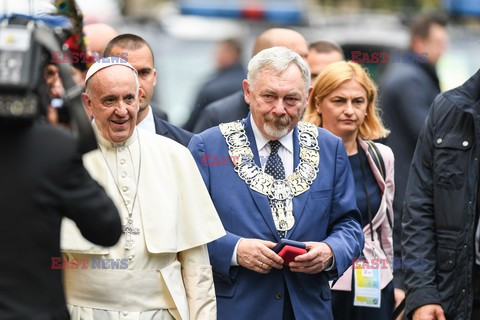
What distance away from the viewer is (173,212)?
6.48m

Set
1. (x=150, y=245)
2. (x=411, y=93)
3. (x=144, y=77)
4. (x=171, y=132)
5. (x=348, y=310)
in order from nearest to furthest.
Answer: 1. (x=150, y=245)
2. (x=348, y=310)
3. (x=171, y=132)
4. (x=144, y=77)
5. (x=411, y=93)

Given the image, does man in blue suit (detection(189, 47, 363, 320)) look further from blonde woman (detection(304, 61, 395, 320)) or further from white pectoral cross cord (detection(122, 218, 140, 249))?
blonde woman (detection(304, 61, 395, 320))

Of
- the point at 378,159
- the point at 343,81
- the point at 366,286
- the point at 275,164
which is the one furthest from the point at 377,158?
the point at 275,164

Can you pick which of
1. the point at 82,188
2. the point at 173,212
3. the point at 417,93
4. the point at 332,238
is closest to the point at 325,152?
the point at 332,238

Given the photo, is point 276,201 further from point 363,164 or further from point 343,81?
point 343,81

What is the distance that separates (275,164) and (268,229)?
0.38m

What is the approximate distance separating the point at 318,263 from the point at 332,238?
0.22 meters

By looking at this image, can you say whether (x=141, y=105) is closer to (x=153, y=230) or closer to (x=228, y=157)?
(x=228, y=157)

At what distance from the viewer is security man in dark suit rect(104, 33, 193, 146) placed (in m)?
7.89

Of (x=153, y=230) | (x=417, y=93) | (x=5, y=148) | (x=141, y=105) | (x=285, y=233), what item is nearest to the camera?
(x=5, y=148)

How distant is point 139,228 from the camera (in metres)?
6.37

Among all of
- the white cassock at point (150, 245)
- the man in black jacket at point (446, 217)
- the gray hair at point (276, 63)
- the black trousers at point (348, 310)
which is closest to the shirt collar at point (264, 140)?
the gray hair at point (276, 63)

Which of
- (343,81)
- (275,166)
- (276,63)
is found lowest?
(275,166)

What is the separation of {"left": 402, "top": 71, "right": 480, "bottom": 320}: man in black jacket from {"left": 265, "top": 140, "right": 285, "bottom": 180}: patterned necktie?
77 cm
